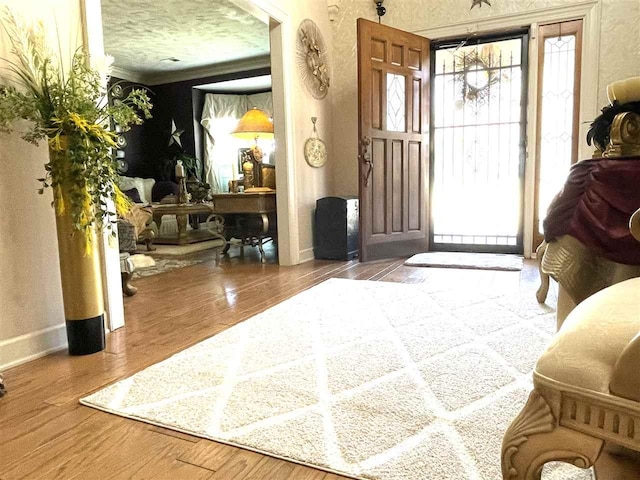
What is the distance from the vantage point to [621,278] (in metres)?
1.76

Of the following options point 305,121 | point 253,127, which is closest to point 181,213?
point 253,127

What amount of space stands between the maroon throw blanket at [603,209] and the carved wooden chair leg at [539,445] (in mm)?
1138

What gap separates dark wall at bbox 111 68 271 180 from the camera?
797cm

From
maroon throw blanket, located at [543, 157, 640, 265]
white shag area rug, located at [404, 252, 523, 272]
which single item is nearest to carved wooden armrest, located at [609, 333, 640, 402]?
maroon throw blanket, located at [543, 157, 640, 265]

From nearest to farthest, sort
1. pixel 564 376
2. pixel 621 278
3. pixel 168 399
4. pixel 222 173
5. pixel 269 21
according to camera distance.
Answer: pixel 564 376
pixel 168 399
pixel 621 278
pixel 269 21
pixel 222 173

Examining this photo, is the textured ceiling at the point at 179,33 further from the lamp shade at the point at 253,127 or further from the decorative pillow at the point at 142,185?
the decorative pillow at the point at 142,185

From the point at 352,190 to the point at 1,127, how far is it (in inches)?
140

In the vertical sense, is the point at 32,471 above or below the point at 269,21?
below

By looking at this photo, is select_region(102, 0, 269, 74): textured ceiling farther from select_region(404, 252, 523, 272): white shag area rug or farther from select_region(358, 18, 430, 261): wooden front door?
select_region(404, 252, 523, 272): white shag area rug

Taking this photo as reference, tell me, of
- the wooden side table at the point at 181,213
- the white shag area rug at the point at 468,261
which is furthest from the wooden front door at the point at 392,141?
the wooden side table at the point at 181,213

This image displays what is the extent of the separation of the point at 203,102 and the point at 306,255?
494 cm

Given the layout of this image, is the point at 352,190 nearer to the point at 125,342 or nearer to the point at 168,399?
the point at 125,342

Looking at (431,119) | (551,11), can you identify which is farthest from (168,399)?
(551,11)

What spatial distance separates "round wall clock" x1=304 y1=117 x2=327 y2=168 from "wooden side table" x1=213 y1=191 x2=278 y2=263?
1.63 feet
